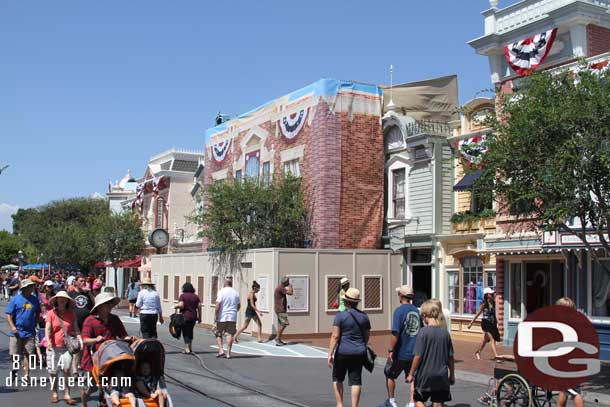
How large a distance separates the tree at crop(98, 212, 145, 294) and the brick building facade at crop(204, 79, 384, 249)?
17.6m

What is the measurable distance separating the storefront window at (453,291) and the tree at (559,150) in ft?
31.2

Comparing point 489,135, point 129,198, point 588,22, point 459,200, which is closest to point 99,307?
point 489,135

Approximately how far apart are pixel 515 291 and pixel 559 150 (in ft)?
28.3

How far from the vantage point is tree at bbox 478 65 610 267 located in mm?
12734

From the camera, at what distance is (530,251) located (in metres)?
19.1

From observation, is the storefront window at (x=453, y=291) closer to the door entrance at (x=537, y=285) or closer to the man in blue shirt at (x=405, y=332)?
the door entrance at (x=537, y=285)

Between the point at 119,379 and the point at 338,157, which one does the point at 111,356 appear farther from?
A: the point at 338,157

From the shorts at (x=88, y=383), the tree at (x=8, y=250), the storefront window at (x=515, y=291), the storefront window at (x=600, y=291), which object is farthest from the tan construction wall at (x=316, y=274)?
the tree at (x=8, y=250)

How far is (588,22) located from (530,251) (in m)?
5.70

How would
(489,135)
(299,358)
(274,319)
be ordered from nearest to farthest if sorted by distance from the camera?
1. (489,135)
2. (299,358)
3. (274,319)

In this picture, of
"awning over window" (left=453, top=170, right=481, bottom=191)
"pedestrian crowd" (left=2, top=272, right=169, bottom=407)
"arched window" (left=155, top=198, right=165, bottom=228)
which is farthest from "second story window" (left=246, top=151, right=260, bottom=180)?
"pedestrian crowd" (left=2, top=272, right=169, bottom=407)

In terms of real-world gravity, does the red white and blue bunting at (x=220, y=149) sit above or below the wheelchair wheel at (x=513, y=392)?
above

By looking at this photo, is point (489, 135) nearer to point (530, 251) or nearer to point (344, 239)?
point (530, 251)

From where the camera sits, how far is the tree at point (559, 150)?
12.7 metres
